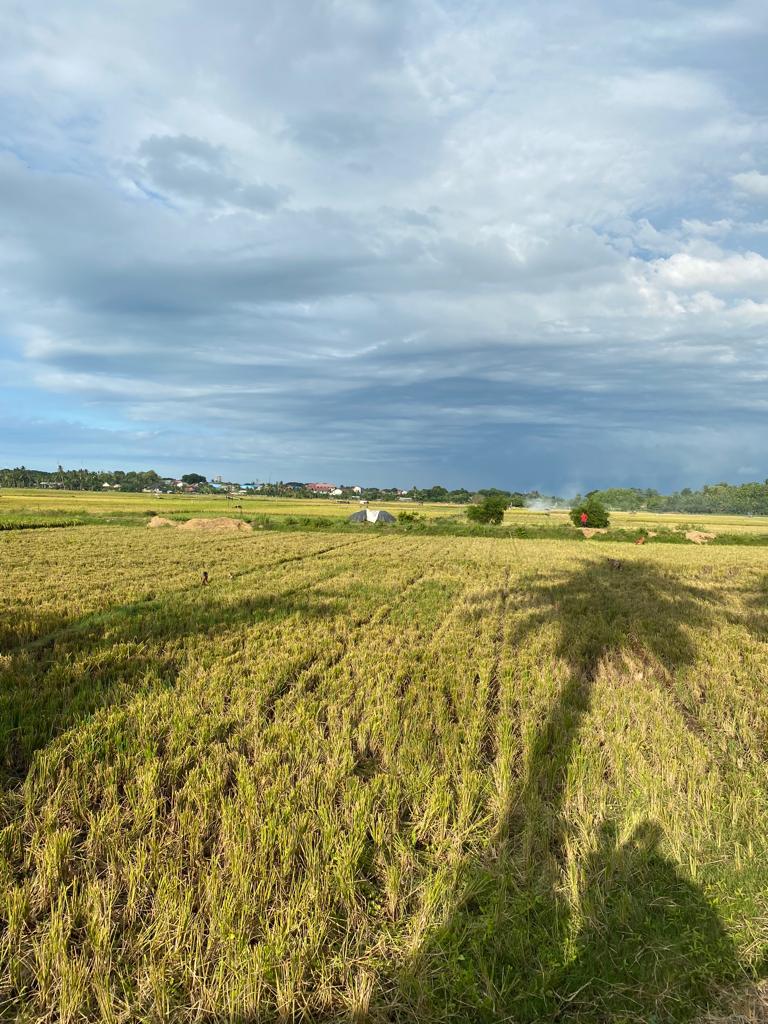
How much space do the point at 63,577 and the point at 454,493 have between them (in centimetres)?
16215

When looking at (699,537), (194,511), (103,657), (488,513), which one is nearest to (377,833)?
(103,657)

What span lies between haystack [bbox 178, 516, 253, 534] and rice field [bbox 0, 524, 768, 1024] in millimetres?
37869

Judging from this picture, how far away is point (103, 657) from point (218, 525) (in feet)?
132

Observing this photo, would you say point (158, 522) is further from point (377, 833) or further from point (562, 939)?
point (562, 939)

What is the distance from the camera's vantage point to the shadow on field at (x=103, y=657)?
18.9 feet

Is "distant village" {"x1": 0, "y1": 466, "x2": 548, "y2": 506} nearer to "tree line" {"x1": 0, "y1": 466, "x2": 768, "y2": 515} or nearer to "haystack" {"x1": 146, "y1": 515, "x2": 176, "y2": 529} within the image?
"tree line" {"x1": 0, "y1": 466, "x2": 768, "y2": 515}

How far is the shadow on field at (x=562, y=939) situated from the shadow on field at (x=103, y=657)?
12.7 feet

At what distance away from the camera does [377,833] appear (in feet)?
13.0

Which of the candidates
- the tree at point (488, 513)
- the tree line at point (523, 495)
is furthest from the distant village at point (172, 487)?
the tree at point (488, 513)

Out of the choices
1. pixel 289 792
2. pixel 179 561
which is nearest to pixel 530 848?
pixel 289 792

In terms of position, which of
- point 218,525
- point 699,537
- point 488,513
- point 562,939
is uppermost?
point 488,513

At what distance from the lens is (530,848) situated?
152 inches

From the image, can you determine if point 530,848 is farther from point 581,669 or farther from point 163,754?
point 581,669

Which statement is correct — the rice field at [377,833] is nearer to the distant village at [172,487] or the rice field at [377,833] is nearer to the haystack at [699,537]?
the haystack at [699,537]
